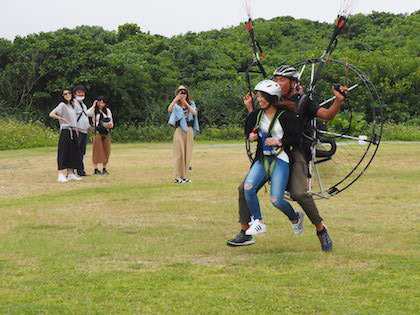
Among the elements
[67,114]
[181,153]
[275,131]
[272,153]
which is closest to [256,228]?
[272,153]

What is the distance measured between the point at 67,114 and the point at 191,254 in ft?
28.3

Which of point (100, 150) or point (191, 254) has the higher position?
point (100, 150)

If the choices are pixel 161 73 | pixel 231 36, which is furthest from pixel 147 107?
pixel 231 36

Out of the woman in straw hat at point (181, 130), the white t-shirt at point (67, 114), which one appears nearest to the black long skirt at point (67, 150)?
the white t-shirt at point (67, 114)

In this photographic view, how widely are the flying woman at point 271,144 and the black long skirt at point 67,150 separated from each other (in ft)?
28.9

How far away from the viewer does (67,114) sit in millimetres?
15820

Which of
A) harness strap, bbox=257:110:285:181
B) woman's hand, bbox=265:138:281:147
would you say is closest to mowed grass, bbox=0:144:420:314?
harness strap, bbox=257:110:285:181

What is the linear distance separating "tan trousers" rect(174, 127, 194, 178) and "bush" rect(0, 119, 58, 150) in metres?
14.7

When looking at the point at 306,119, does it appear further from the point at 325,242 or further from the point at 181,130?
the point at 181,130

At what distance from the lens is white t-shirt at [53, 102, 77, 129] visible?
15734mm

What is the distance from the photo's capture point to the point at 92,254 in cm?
790

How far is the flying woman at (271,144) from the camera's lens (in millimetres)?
7680

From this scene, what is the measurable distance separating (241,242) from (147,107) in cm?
3084

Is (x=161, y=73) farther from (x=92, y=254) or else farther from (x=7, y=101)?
(x=92, y=254)
